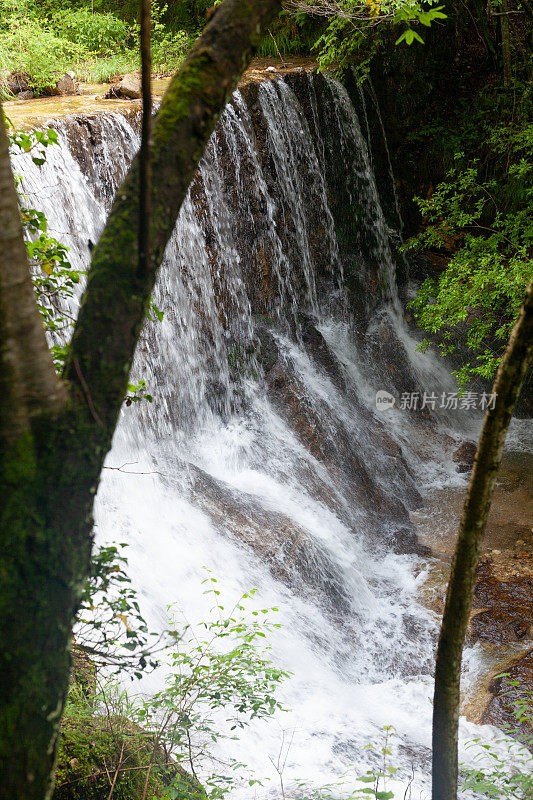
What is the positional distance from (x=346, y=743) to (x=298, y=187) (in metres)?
7.13

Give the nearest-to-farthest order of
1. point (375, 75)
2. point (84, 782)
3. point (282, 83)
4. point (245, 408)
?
1. point (84, 782)
2. point (245, 408)
3. point (282, 83)
4. point (375, 75)

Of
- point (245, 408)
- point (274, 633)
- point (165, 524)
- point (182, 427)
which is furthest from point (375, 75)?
point (274, 633)

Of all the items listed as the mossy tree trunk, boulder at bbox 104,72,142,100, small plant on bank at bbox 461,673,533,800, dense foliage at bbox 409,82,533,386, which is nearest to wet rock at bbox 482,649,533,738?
small plant on bank at bbox 461,673,533,800

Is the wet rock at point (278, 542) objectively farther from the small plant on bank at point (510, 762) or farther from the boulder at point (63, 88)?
the boulder at point (63, 88)

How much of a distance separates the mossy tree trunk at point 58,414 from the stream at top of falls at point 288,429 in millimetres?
2361

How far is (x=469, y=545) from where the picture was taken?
7.06 feet

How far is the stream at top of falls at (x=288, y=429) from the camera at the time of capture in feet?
15.7

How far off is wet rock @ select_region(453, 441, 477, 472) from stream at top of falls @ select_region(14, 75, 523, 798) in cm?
14

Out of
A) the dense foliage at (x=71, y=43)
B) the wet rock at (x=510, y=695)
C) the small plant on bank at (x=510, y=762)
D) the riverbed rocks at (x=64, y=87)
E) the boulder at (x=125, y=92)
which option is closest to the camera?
the small plant on bank at (x=510, y=762)

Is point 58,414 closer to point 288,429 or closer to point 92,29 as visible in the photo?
point 288,429

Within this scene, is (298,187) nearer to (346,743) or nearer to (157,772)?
(346,743)

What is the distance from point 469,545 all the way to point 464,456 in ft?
21.6

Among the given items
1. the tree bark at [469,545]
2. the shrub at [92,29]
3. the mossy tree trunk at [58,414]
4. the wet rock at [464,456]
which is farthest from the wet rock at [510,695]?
the shrub at [92,29]

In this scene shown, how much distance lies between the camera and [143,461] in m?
6.17
